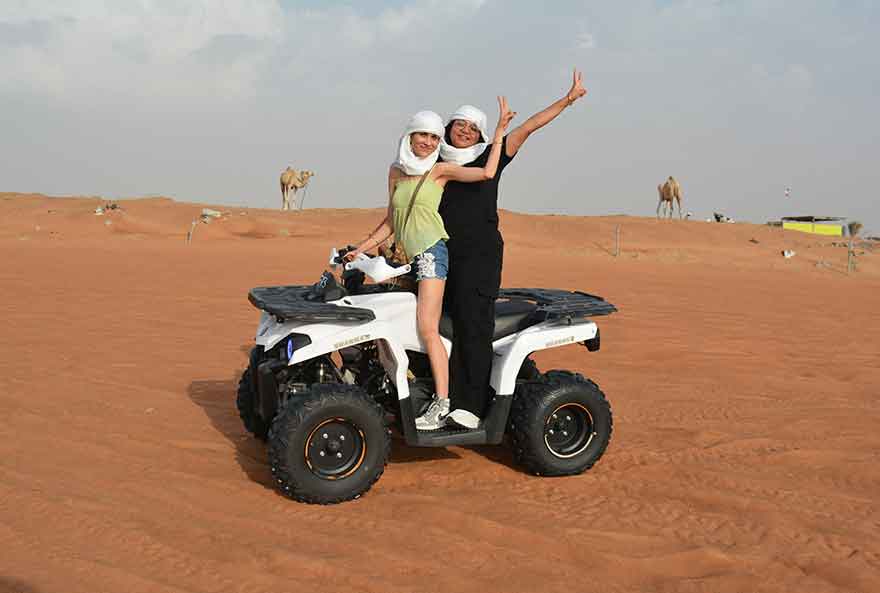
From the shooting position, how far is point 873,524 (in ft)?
14.3

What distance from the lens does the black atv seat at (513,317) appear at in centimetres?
529

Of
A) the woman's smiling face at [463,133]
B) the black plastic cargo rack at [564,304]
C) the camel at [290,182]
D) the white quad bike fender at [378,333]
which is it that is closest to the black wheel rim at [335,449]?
the white quad bike fender at [378,333]

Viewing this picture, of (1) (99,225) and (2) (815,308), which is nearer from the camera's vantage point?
(2) (815,308)

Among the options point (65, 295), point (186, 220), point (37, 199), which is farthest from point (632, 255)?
point (37, 199)

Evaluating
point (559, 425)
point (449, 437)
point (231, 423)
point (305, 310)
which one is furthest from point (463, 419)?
point (231, 423)

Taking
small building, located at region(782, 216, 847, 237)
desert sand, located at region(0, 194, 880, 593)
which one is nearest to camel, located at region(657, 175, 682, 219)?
small building, located at region(782, 216, 847, 237)

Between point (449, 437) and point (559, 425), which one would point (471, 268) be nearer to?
point (449, 437)

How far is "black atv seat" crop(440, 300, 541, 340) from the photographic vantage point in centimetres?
529

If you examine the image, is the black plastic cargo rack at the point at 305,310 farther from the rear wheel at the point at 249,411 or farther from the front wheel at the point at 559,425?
the front wheel at the point at 559,425

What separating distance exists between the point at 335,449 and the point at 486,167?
184cm

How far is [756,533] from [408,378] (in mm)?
2194

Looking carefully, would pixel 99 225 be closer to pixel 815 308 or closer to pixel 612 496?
pixel 815 308

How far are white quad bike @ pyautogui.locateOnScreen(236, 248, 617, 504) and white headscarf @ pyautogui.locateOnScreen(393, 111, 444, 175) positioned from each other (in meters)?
0.58

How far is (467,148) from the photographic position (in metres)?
4.79
